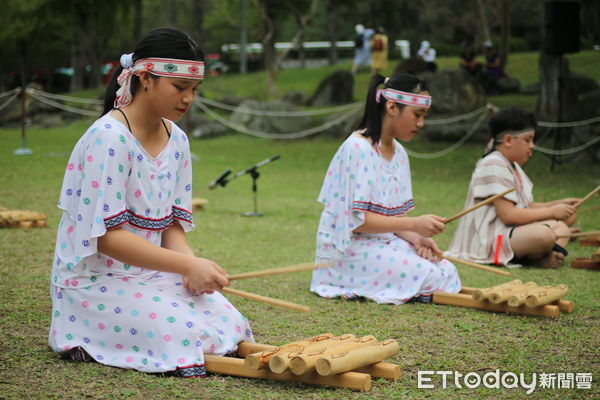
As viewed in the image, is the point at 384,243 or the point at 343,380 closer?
the point at 343,380

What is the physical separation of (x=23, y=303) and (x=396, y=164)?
2.50 meters

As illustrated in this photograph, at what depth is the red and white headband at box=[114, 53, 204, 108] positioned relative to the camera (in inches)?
135

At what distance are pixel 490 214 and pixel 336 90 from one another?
45.5ft

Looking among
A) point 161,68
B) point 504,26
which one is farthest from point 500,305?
point 504,26

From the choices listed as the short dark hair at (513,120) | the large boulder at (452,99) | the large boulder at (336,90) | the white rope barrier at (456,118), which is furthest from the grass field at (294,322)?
the large boulder at (336,90)

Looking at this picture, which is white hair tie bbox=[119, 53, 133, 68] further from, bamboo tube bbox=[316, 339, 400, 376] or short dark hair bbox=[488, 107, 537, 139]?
short dark hair bbox=[488, 107, 537, 139]

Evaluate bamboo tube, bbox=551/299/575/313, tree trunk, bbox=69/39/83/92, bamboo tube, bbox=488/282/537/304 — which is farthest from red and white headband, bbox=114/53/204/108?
tree trunk, bbox=69/39/83/92

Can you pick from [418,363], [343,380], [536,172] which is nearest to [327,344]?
[343,380]

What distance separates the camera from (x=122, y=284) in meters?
3.45

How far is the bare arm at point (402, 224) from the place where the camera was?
459 centimetres

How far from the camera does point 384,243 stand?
517 cm

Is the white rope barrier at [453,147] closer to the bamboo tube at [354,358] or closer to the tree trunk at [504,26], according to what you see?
the tree trunk at [504,26]

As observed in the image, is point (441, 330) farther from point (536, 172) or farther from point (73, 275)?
point (536, 172)

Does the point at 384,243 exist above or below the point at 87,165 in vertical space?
below
